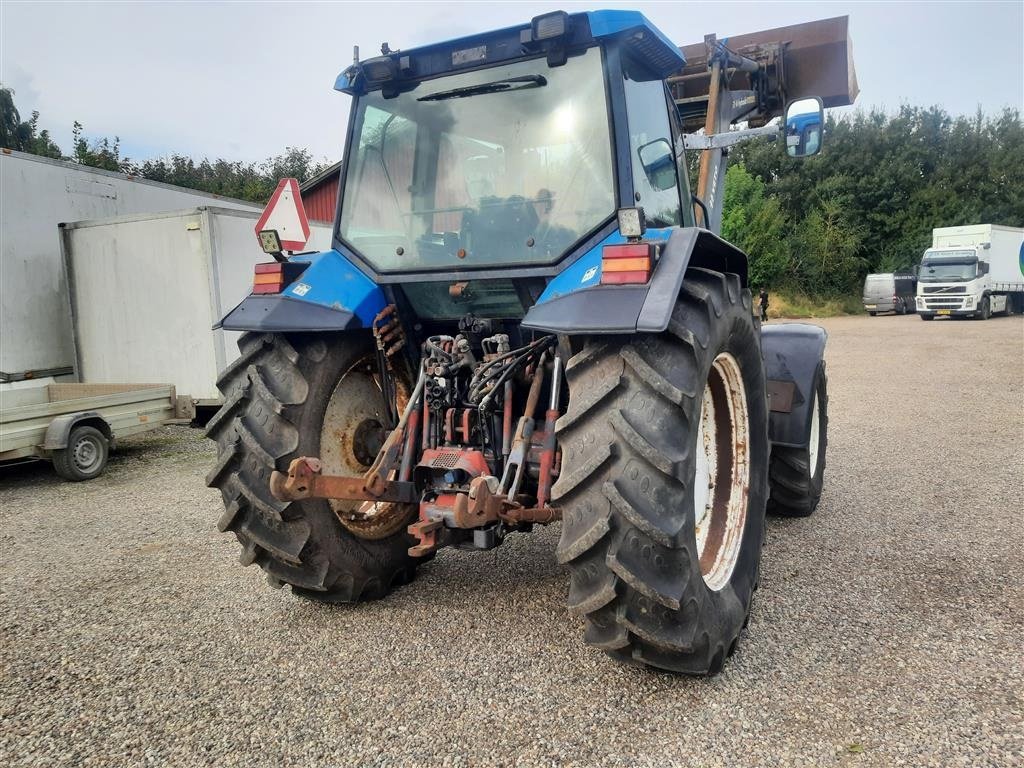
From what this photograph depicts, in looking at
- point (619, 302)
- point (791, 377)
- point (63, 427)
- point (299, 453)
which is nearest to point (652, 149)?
point (619, 302)

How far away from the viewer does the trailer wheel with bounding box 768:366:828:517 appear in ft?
14.8

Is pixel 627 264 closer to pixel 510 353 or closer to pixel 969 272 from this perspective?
pixel 510 353

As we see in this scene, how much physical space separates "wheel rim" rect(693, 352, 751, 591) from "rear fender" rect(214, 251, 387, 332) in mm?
1519

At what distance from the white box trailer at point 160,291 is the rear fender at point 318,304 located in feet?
17.0

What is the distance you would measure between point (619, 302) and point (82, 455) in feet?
20.5

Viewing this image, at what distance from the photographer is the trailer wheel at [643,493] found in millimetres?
2424

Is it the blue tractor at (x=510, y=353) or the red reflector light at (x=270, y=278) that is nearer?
the blue tractor at (x=510, y=353)

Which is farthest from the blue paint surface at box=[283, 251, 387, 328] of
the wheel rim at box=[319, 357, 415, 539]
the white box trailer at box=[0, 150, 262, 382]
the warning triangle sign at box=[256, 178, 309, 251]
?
the white box trailer at box=[0, 150, 262, 382]

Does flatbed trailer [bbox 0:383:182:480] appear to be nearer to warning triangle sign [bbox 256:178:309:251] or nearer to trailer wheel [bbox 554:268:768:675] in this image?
warning triangle sign [bbox 256:178:309:251]

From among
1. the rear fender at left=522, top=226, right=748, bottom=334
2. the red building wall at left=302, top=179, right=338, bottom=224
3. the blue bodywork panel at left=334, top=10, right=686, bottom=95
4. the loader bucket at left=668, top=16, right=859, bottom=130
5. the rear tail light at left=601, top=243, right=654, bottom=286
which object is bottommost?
the rear fender at left=522, top=226, right=748, bottom=334

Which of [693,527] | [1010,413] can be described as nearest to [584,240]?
[693,527]

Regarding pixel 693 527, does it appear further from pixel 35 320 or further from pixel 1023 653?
pixel 35 320

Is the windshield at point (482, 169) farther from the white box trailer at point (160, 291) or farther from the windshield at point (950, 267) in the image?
the windshield at point (950, 267)

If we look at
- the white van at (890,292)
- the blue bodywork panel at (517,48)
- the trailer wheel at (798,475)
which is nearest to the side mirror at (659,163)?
the blue bodywork panel at (517,48)
